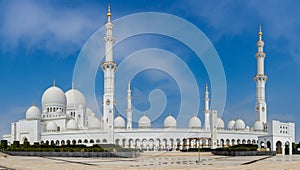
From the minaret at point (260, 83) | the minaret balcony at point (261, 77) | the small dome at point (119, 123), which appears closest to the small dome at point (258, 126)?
the minaret at point (260, 83)

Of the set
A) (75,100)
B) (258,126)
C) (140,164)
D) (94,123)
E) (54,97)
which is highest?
(54,97)

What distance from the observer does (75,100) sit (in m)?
A: 76.2

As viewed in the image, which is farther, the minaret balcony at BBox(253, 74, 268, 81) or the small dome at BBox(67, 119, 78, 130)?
the minaret balcony at BBox(253, 74, 268, 81)

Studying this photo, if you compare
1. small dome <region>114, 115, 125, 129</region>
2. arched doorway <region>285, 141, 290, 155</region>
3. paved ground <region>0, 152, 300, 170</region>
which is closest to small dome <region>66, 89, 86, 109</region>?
small dome <region>114, 115, 125, 129</region>

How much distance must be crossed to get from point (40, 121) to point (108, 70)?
1989cm

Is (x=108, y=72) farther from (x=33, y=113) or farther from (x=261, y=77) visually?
(x=261, y=77)

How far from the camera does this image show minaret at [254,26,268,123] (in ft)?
237

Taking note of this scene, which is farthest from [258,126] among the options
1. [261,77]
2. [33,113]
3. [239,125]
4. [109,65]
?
[33,113]

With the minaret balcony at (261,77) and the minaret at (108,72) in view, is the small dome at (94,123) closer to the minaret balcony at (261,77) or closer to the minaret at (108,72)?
the minaret at (108,72)

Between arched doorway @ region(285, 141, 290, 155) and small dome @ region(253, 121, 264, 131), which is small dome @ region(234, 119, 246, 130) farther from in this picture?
arched doorway @ region(285, 141, 290, 155)

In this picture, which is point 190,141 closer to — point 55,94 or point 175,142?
point 175,142

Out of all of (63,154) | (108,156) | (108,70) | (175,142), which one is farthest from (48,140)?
(108,156)

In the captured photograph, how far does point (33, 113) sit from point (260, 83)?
150 feet

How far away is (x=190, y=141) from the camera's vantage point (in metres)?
65.1
